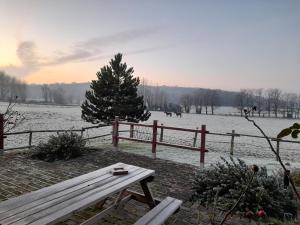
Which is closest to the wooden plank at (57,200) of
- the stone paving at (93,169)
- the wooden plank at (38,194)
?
the wooden plank at (38,194)

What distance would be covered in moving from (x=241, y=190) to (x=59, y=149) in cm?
606

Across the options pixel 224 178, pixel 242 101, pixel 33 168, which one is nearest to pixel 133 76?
pixel 33 168

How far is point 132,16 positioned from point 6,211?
12.0 m

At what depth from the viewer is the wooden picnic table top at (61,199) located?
2.56 meters

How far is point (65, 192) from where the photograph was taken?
10.8ft

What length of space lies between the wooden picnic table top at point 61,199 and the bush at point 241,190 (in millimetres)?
1874

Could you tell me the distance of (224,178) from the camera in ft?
18.6

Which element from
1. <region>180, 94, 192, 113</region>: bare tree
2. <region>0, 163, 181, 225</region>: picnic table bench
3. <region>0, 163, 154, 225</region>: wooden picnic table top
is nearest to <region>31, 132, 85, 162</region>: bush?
<region>0, 163, 181, 225</region>: picnic table bench

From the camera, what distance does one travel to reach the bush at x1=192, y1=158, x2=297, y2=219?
498 cm

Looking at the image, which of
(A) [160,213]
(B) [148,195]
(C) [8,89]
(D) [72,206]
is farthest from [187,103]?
(D) [72,206]

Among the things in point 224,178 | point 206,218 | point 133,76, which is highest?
A: point 133,76

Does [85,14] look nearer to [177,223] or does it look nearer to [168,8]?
[168,8]

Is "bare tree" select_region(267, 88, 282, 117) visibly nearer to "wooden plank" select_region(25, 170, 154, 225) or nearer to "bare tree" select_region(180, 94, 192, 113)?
"bare tree" select_region(180, 94, 192, 113)

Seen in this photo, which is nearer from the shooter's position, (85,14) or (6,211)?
(6,211)
